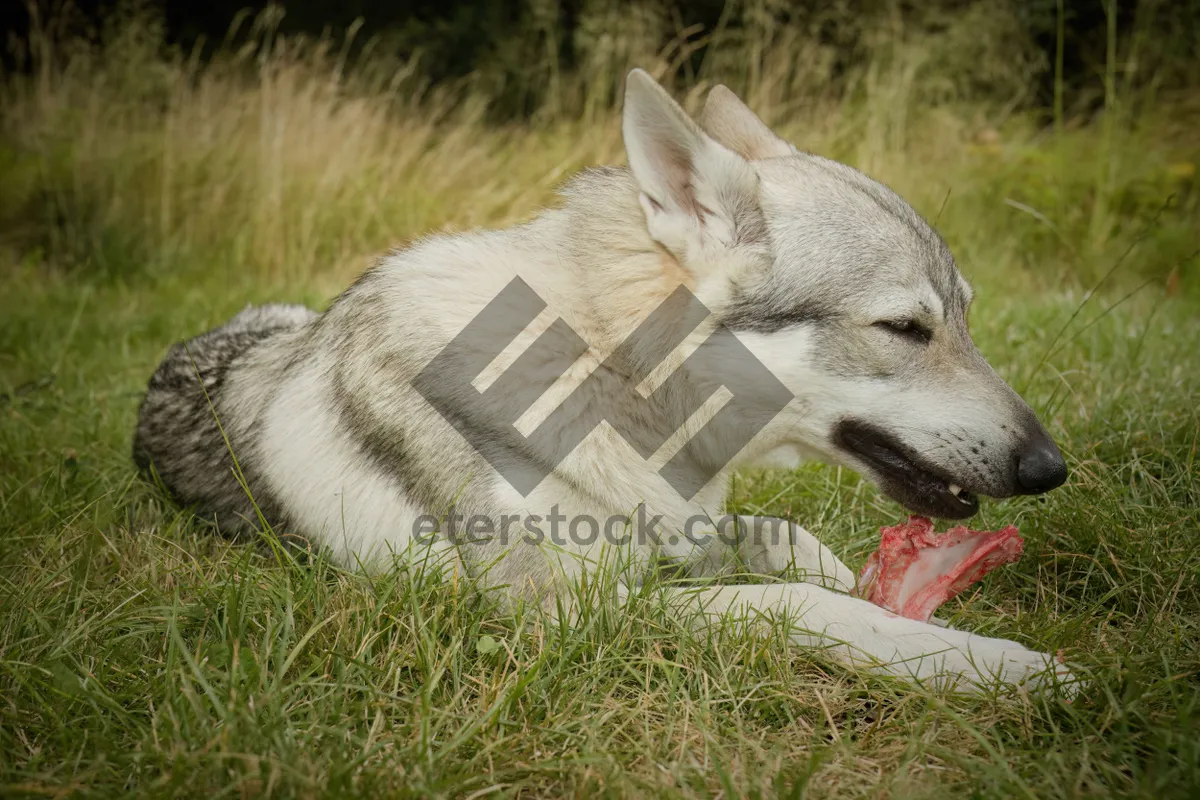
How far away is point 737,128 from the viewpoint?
109 inches

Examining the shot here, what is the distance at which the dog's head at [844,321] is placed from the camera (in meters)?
2.12

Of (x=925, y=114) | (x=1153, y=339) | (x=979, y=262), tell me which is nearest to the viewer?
(x=1153, y=339)

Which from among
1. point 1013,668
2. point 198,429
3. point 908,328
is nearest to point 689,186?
point 908,328

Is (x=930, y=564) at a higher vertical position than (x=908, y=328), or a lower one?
lower

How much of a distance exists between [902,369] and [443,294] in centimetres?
122

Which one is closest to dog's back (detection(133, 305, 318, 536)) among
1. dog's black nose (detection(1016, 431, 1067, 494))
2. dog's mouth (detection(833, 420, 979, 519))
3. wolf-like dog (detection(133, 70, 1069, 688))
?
wolf-like dog (detection(133, 70, 1069, 688))

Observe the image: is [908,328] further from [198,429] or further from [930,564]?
[198,429]

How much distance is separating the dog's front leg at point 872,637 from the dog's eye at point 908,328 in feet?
2.27

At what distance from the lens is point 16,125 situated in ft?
22.2

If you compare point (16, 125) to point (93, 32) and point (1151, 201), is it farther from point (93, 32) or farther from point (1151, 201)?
point (1151, 201)

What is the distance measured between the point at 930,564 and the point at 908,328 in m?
0.61

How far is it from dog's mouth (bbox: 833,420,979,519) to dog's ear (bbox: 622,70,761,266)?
603 millimetres

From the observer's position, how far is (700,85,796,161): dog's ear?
8.99 ft

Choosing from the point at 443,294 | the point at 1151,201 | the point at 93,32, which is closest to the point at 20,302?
the point at 93,32
